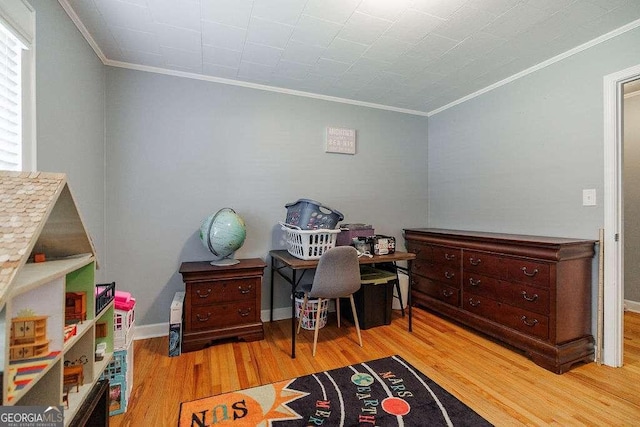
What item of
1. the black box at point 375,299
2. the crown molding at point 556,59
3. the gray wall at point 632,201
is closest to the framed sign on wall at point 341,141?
the crown molding at point 556,59

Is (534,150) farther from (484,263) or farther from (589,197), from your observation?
(484,263)

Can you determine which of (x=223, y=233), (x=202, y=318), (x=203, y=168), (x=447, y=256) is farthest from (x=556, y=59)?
(x=202, y=318)

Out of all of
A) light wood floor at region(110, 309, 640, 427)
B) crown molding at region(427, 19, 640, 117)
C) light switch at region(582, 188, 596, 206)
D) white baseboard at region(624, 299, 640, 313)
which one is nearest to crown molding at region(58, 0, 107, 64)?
light wood floor at region(110, 309, 640, 427)

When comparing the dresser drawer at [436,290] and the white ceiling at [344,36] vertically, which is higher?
the white ceiling at [344,36]

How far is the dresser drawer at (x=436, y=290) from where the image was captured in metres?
2.80

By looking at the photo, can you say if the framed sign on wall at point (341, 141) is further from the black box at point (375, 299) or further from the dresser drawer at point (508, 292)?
the dresser drawer at point (508, 292)

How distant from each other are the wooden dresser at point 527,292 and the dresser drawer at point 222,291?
1.94m

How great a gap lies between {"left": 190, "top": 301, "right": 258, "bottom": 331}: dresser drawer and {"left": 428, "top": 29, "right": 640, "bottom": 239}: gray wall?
248cm

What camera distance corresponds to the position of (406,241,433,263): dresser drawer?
10.2ft

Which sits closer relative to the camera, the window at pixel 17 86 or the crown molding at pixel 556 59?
the window at pixel 17 86

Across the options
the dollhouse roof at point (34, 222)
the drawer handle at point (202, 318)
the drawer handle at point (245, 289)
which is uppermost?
the dollhouse roof at point (34, 222)

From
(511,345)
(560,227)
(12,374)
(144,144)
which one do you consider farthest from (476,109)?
(12,374)

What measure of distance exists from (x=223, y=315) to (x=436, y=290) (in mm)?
2124

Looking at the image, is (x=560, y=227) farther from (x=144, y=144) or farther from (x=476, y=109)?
(x=144, y=144)
